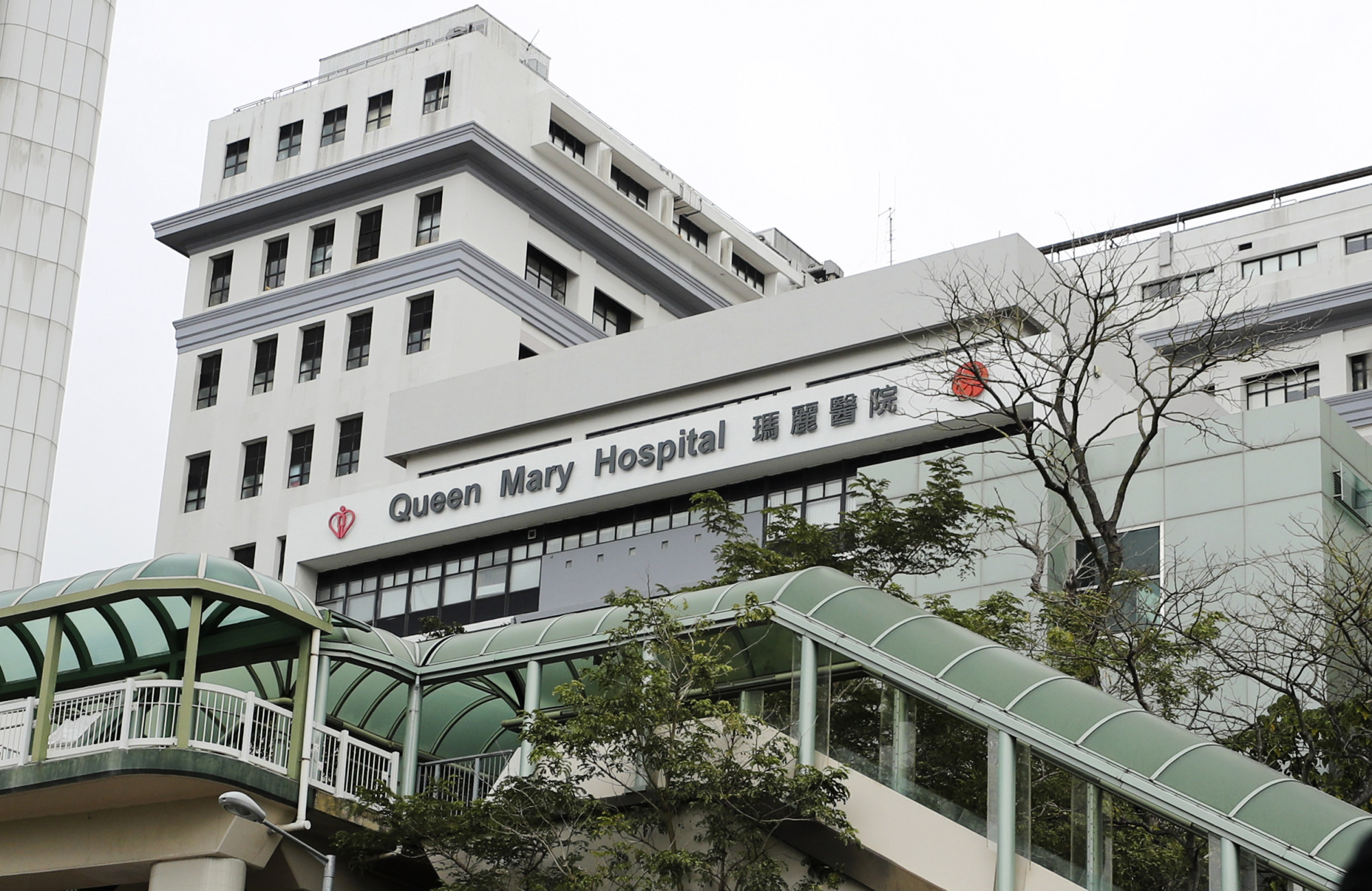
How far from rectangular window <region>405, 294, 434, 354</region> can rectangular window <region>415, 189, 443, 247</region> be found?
90.2 inches

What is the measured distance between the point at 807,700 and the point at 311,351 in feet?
136

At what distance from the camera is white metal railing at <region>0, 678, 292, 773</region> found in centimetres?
2284

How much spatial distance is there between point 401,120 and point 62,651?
118 feet

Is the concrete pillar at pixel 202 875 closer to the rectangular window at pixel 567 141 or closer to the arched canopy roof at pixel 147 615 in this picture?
the arched canopy roof at pixel 147 615

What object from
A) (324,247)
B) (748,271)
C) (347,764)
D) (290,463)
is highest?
(748,271)

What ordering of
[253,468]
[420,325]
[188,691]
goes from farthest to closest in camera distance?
1. [253,468]
2. [420,325]
3. [188,691]

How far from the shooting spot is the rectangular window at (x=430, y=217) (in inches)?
2324

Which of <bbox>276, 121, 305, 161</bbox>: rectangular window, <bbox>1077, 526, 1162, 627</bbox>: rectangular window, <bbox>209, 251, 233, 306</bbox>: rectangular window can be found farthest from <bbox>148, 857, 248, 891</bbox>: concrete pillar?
<bbox>276, 121, 305, 161</bbox>: rectangular window

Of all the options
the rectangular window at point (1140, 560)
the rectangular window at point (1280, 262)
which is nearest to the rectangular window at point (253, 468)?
the rectangular window at point (1140, 560)

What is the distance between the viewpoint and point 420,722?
90.2 ft

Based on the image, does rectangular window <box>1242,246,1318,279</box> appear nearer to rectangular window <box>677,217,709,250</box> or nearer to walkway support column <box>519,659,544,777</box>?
rectangular window <box>677,217,709,250</box>

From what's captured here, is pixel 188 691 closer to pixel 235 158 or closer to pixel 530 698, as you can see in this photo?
pixel 530 698

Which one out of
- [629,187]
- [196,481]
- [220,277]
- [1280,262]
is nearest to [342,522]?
[196,481]

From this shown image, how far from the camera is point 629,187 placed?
217 ft
